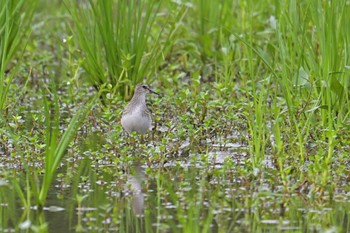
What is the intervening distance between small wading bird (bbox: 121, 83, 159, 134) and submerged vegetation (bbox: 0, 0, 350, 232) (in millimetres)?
112

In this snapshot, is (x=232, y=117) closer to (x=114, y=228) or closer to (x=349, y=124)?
(x=349, y=124)

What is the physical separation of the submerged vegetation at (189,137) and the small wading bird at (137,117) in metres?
0.11

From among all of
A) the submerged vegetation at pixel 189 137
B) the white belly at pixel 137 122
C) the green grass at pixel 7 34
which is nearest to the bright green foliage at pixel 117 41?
the submerged vegetation at pixel 189 137

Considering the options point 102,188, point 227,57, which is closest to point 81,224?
point 102,188

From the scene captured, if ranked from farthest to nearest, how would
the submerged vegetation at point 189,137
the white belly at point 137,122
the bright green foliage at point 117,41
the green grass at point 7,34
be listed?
the bright green foliage at point 117,41 < the white belly at point 137,122 < the green grass at point 7,34 < the submerged vegetation at point 189,137

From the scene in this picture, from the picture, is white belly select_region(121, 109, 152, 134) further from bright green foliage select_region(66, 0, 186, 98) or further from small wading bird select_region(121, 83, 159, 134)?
bright green foliage select_region(66, 0, 186, 98)

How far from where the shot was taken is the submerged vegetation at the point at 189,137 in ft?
18.7

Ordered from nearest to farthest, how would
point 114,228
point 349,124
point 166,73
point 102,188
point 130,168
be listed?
point 114,228 → point 102,188 → point 130,168 → point 349,124 → point 166,73

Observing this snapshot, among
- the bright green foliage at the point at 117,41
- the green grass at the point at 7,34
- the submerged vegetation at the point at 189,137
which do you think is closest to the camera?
the submerged vegetation at the point at 189,137

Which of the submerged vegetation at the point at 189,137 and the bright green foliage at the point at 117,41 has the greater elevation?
the bright green foliage at the point at 117,41

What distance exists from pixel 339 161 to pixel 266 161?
1.81ft

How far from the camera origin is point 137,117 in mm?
7871

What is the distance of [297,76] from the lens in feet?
24.1

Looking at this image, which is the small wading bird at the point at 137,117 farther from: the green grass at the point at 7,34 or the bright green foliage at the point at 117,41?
the green grass at the point at 7,34
